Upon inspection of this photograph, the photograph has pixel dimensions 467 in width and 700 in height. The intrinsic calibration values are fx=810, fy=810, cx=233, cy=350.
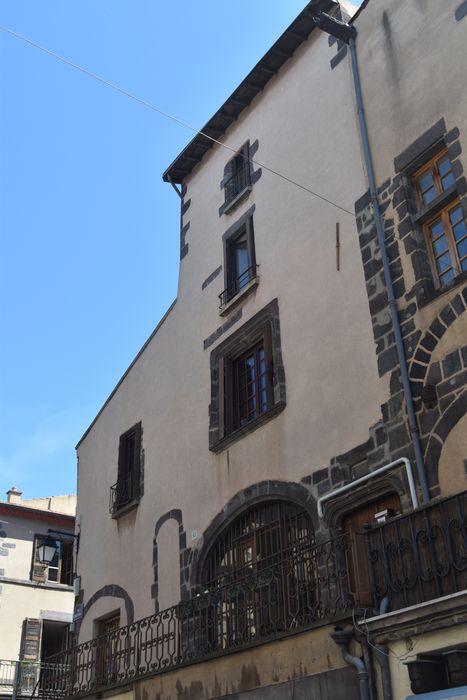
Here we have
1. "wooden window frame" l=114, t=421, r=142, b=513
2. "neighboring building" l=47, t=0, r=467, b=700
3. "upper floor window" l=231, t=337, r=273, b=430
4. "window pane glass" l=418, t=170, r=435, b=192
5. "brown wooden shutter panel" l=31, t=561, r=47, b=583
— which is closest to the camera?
"neighboring building" l=47, t=0, r=467, b=700

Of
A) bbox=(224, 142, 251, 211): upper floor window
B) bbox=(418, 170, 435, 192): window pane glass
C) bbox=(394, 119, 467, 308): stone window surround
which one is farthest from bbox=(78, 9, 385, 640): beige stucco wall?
bbox=(418, 170, 435, 192): window pane glass

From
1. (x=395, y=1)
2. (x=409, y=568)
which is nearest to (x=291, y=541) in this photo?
(x=409, y=568)

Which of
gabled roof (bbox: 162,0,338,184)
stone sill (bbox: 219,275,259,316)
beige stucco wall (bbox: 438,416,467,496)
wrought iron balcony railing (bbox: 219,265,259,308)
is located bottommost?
beige stucco wall (bbox: 438,416,467,496)

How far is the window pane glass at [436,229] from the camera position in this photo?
10109 millimetres

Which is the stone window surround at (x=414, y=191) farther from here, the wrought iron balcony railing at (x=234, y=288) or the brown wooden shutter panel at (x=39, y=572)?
the brown wooden shutter panel at (x=39, y=572)

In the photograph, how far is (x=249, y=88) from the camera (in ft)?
49.7

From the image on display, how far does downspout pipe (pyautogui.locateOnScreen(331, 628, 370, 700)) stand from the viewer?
25.4 ft

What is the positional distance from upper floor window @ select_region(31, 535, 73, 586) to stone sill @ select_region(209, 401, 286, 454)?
12868mm

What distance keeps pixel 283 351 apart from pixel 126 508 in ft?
15.9

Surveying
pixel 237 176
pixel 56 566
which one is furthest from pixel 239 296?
pixel 56 566

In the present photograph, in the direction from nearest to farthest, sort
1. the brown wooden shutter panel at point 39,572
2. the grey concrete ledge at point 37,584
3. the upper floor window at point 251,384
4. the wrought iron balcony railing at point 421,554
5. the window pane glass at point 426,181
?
the wrought iron balcony railing at point 421,554 < the window pane glass at point 426,181 < the upper floor window at point 251,384 < the grey concrete ledge at point 37,584 < the brown wooden shutter panel at point 39,572

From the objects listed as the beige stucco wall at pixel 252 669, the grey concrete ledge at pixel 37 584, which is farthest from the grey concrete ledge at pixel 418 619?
the grey concrete ledge at pixel 37 584

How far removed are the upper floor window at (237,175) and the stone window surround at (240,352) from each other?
2995 millimetres

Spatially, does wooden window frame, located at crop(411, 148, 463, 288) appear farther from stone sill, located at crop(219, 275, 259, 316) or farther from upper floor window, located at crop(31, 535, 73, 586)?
upper floor window, located at crop(31, 535, 73, 586)
